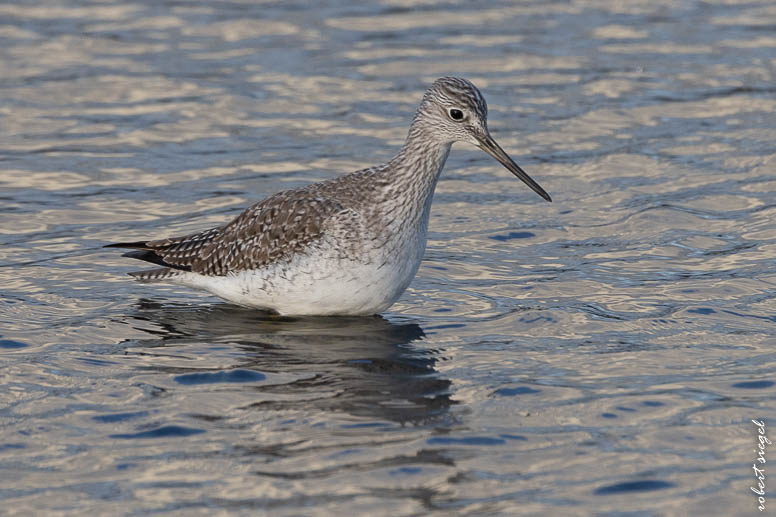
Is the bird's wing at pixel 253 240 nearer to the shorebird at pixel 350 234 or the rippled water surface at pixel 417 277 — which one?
the shorebird at pixel 350 234

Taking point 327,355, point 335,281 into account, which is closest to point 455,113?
point 335,281

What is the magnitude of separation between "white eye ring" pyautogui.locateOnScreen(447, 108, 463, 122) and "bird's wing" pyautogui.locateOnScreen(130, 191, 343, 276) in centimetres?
128

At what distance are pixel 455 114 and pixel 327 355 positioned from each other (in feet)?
8.00

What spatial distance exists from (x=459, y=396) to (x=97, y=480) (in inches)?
112

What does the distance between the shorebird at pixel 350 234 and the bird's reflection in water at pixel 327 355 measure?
236 millimetres

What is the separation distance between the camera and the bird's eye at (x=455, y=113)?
11.4 m

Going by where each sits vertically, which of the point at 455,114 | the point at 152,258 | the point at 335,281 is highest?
the point at 455,114

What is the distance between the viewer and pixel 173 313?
39.6 ft

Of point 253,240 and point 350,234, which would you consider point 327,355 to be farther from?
point 253,240

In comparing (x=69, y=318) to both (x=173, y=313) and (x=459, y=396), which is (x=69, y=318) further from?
(x=459, y=396)

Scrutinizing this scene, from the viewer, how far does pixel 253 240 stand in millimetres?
11672

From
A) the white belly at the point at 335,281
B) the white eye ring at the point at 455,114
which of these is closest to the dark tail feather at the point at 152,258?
the white belly at the point at 335,281

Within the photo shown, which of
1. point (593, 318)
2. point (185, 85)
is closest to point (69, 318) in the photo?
point (593, 318)

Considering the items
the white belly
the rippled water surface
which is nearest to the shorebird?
the white belly
